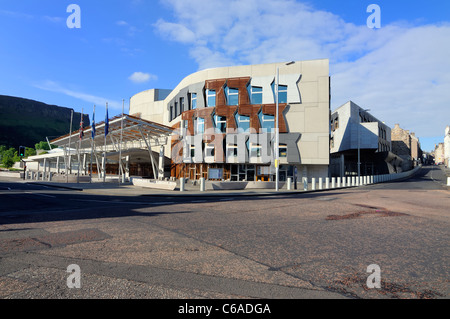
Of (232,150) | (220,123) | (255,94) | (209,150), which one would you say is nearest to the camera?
(255,94)

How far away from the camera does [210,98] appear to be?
39.5 metres

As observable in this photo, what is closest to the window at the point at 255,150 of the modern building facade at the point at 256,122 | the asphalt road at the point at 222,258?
the modern building facade at the point at 256,122

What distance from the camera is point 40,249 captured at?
507 cm

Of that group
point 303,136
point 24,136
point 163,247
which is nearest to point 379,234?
point 163,247

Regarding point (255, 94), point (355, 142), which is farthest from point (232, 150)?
point (355, 142)

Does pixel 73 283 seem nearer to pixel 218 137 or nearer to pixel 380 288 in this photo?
pixel 380 288

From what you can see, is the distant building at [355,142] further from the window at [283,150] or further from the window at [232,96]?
the window at [232,96]

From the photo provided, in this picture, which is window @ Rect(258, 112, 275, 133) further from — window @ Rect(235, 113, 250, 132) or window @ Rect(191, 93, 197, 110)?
window @ Rect(191, 93, 197, 110)

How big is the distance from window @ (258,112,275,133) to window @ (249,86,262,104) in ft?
6.53

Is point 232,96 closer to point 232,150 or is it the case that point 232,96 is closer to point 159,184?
point 232,150

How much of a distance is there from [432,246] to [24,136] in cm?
23970

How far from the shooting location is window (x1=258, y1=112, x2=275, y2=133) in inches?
1441

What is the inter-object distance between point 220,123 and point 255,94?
6.49m

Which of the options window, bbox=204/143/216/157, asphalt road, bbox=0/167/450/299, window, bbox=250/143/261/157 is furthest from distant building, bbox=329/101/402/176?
asphalt road, bbox=0/167/450/299
